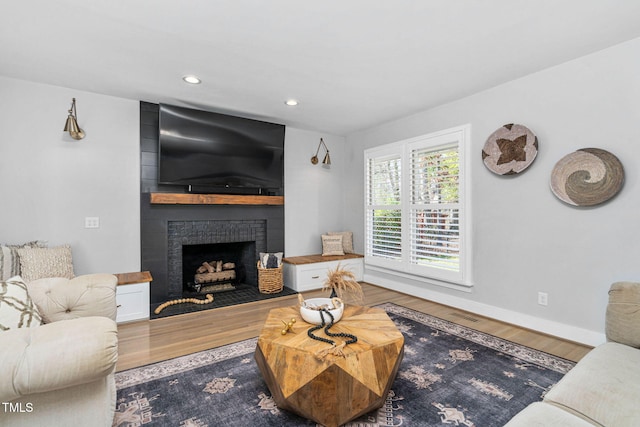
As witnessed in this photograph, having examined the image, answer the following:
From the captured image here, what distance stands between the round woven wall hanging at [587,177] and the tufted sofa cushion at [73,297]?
3483mm

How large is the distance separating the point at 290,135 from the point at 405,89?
199cm

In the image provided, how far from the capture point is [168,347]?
2547 mm

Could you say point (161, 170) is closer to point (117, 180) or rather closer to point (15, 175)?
point (117, 180)

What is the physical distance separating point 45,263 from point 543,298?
14.8 ft

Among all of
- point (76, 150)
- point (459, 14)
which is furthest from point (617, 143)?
point (76, 150)

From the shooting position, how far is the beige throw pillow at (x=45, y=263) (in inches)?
105

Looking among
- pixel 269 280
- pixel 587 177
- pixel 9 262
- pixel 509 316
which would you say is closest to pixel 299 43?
pixel 587 177

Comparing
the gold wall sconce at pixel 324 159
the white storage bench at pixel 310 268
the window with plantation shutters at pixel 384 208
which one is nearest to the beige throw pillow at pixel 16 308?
the white storage bench at pixel 310 268

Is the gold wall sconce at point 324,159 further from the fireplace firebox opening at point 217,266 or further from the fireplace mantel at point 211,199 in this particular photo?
the fireplace firebox opening at point 217,266

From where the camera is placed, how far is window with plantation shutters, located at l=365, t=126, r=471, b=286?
11.3 ft

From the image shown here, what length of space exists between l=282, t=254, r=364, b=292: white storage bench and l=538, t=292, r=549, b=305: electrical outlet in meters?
2.20

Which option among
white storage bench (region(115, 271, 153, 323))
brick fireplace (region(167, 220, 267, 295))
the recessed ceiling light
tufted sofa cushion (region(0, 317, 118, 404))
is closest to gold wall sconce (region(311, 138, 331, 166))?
brick fireplace (region(167, 220, 267, 295))

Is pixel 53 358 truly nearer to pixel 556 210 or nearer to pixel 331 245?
pixel 556 210

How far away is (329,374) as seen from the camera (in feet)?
4.90
